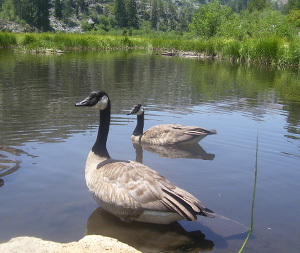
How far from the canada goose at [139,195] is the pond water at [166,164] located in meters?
0.32

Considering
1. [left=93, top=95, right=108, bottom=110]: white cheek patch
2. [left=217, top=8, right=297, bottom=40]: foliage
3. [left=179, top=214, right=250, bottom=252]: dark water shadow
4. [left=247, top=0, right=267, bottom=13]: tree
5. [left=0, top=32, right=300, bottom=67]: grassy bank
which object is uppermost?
[left=247, top=0, right=267, bottom=13]: tree

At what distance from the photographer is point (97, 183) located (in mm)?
5633

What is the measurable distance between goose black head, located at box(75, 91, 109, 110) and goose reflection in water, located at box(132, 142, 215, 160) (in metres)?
2.88

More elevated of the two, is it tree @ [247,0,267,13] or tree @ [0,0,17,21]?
tree @ [247,0,267,13]

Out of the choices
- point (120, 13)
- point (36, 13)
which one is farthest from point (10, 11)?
point (120, 13)

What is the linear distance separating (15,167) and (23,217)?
2215mm

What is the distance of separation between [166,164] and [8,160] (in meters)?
3.60

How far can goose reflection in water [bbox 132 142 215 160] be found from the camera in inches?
359

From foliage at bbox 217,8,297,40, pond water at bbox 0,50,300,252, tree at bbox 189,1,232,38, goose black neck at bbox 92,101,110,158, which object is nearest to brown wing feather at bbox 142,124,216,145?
pond water at bbox 0,50,300,252

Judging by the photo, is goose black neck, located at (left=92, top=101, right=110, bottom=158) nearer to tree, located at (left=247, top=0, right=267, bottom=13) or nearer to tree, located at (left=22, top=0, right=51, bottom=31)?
tree, located at (left=22, top=0, right=51, bottom=31)

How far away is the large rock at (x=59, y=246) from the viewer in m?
3.62

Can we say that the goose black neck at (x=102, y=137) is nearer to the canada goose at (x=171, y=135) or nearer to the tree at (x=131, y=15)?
the canada goose at (x=171, y=135)

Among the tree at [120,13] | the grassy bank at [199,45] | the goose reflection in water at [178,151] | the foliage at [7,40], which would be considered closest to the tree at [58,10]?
the tree at [120,13]

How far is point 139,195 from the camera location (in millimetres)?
5148
